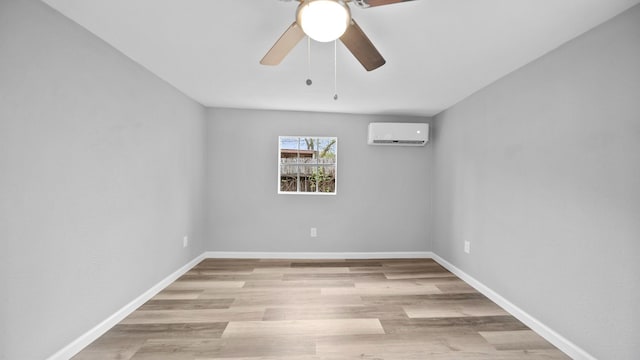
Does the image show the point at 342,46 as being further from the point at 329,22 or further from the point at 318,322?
the point at 318,322

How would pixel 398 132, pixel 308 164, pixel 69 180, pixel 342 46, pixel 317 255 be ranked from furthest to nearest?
pixel 308 164, pixel 317 255, pixel 398 132, pixel 342 46, pixel 69 180

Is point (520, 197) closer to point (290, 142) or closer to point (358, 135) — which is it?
point (358, 135)

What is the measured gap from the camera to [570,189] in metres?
1.90

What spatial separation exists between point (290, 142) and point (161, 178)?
1.79 meters

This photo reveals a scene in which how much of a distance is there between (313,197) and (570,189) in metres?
2.76

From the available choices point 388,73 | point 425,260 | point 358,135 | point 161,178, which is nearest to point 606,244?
point 388,73

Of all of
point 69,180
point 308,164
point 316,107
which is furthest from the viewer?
point 308,164

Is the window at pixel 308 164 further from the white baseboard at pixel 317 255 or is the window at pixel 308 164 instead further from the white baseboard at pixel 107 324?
the white baseboard at pixel 107 324

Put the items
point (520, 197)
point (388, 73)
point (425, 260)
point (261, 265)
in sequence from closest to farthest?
point (520, 197)
point (388, 73)
point (261, 265)
point (425, 260)

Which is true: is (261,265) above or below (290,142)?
below

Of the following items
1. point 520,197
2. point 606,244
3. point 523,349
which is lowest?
point 523,349

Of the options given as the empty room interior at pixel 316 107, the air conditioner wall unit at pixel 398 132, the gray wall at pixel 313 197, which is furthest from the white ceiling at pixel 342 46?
the gray wall at pixel 313 197

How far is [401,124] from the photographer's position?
382cm

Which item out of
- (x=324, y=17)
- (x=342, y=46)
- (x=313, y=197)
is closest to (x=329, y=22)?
(x=324, y=17)
